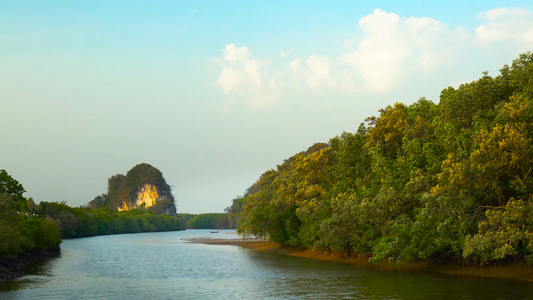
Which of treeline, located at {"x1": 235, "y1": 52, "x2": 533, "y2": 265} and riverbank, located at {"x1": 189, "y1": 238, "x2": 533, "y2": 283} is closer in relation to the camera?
treeline, located at {"x1": 235, "y1": 52, "x2": 533, "y2": 265}

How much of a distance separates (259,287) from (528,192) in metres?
22.5

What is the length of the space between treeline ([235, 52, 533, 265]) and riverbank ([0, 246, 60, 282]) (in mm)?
32463

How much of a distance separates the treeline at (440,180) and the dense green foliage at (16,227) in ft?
110

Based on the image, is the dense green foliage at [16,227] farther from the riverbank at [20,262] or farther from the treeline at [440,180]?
the treeline at [440,180]

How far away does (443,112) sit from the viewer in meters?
47.9

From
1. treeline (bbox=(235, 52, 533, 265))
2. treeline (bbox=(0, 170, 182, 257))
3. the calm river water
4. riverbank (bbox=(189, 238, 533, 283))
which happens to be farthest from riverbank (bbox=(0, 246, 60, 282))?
riverbank (bbox=(189, 238, 533, 283))

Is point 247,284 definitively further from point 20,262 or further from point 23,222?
point 23,222

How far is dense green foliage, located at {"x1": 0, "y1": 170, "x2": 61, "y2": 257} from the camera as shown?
5238cm

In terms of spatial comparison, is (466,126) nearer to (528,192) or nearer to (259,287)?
(528,192)

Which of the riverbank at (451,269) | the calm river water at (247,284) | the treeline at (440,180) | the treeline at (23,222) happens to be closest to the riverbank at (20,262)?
the treeline at (23,222)

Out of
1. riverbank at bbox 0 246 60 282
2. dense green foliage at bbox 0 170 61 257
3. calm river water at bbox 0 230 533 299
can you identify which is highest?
dense green foliage at bbox 0 170 61 257

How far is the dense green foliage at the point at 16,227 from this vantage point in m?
52.4

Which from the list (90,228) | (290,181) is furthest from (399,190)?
(90,228)

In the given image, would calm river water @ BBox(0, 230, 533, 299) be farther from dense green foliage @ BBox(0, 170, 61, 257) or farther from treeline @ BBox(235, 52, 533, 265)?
dense green foliage @ BBox(0, 170, 61, 257)
